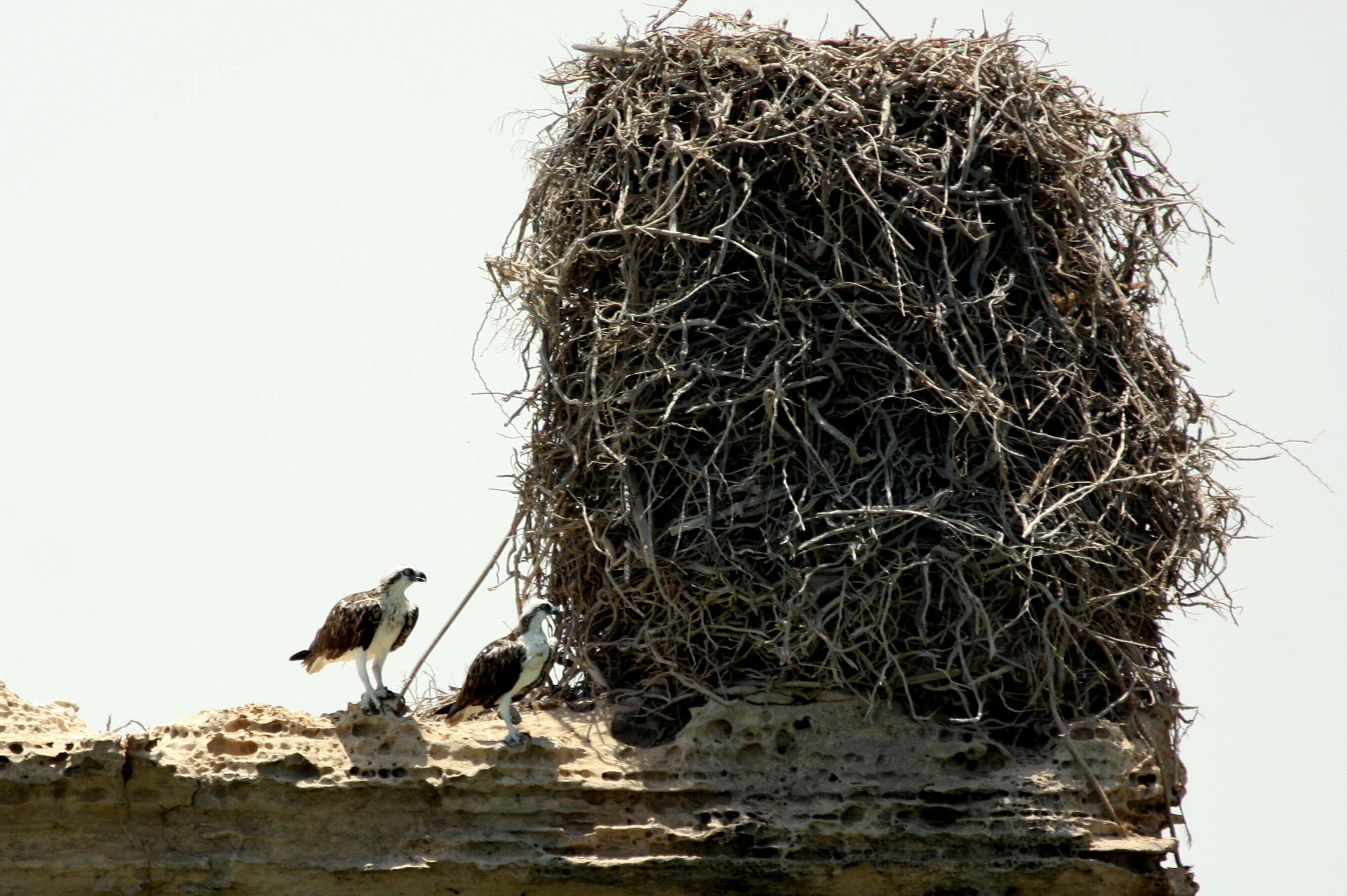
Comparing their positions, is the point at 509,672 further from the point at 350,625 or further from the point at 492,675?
the point at 350,625

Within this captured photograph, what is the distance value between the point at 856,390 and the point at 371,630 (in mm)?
2809

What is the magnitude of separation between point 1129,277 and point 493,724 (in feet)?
14.3

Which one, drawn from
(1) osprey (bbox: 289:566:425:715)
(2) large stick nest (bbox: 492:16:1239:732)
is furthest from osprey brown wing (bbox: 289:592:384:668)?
(2) large stick nest (bbox: 492:16:1239:732)

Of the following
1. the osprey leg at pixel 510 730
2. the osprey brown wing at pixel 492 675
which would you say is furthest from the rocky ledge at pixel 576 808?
the osprey brown wing at pixel 492 675

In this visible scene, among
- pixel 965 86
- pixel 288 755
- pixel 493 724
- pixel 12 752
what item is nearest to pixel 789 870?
pixel 493 724

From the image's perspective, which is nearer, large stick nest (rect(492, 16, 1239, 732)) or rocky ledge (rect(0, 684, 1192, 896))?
rocky ledge (rect(0, 684, 1192, 896))

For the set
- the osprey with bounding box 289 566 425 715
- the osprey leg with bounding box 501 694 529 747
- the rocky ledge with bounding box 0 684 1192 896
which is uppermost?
the osprey with bounding box 289 566 425 715

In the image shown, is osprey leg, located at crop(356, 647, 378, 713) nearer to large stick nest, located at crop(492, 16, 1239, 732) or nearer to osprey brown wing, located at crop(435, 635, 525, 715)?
osprey brown wing, located at crop(435, 635, 525, 715)

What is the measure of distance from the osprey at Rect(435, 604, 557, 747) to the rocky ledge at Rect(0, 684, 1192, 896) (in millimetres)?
165

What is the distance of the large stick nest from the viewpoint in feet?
28.5

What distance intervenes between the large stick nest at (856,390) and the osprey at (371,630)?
1147 millimetres

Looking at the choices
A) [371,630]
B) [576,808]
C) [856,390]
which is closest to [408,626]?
[371,630]

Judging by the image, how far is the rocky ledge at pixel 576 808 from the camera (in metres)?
8.09

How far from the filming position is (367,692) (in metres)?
8.37
